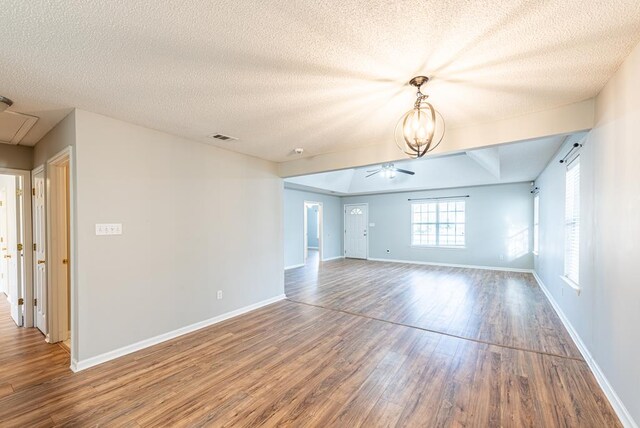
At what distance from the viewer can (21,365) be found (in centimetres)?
265

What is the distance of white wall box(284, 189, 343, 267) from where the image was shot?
820cm

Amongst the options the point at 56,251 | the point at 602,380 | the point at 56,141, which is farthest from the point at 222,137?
the point at 602,380

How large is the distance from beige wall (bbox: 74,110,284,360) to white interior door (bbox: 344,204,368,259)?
585cm

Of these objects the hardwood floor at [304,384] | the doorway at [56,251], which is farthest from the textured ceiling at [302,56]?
the hardwood floor at [304,384]

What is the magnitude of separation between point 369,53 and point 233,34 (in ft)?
2.84

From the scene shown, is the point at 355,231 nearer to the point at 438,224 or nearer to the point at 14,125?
the point at 438,224

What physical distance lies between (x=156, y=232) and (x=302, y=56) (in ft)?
8.50

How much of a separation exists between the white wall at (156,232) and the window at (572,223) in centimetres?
426

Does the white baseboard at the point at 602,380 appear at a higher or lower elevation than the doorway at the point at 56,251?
lower

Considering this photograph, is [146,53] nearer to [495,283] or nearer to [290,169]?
[290,169]

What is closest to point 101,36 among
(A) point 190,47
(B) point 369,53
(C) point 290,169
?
(A) point 190,47

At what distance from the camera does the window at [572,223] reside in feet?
10.3

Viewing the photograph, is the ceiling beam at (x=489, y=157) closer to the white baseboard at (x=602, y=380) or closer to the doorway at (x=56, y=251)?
the white baseboard at (x=602, y=380)

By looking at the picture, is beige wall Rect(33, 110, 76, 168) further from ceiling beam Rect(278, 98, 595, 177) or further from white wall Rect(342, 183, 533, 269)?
white wall Rect(342, 183, 533, 269)
